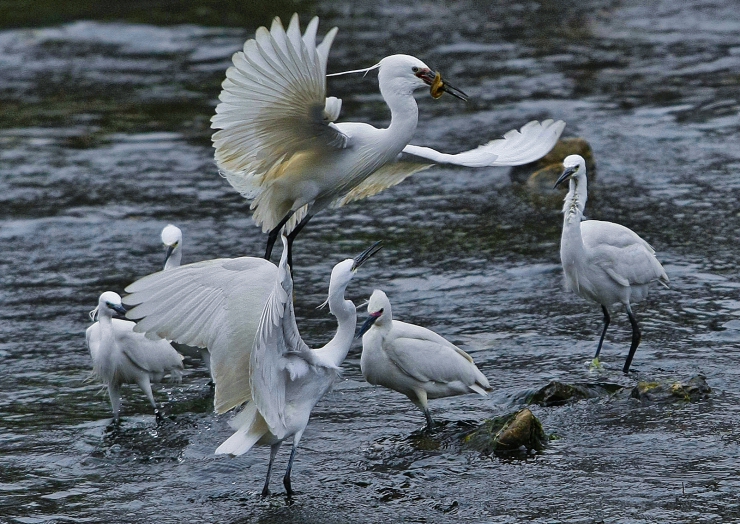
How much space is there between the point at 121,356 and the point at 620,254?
3482mm

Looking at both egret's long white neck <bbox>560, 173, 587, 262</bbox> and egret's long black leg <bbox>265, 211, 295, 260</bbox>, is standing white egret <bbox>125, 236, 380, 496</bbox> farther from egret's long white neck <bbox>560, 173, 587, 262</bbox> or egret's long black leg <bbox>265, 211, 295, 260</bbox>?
egret's long white neck <bbox>560, 173, 587, 262</bbox>

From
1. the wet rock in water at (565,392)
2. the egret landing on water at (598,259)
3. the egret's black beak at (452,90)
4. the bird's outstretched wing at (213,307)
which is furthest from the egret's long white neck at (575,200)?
the bird's outstretched wing at (213,307)

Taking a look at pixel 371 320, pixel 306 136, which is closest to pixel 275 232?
pixel 306 136

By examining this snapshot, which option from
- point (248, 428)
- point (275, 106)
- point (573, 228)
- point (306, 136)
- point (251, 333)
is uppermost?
point (275, 106)

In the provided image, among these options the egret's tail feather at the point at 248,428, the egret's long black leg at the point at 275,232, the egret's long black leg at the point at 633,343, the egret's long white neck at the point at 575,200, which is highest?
the egret's long white neck at the point at 575,200

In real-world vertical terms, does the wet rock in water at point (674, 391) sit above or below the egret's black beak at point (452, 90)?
below

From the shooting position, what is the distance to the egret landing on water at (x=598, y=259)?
8.06 m

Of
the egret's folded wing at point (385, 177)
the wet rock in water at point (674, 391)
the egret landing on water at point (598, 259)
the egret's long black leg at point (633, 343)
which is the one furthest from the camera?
the egret's folded wing at point (385, 177)

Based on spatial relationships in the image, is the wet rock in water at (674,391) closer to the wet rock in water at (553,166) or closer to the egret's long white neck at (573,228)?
the egret's long white neck at (573,228)

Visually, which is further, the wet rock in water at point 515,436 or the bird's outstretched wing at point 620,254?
the bird's outstretched wing at point 620,254

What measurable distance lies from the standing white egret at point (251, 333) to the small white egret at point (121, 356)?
151 centimetres

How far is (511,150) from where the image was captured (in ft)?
28.8

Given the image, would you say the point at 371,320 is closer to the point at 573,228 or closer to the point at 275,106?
the point at 275,106

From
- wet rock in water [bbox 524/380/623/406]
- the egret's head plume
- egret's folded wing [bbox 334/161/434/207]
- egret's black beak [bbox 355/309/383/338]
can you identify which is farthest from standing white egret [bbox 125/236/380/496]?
the egret's head plume
